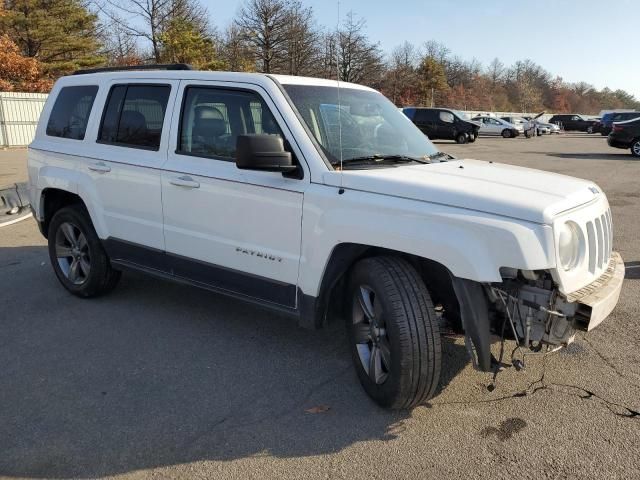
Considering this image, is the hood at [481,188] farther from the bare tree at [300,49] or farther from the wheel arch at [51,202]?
the bare tree at [300,49]

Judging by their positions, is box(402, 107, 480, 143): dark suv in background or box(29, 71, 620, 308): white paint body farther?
box(402, 107, 480, 143): dark suv in background

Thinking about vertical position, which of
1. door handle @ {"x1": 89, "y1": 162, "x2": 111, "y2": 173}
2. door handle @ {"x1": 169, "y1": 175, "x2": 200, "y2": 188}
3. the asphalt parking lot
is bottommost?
the asphalt parking lot

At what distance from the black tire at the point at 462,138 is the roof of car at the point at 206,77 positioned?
28.5 meters

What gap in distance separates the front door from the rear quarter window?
130cm

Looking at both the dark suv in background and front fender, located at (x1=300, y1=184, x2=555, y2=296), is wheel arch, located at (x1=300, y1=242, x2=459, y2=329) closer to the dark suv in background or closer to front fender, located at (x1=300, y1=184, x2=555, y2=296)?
front fender, located at (x1=300, y1=184, x2=555, y2=296)

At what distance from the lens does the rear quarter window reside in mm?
5102

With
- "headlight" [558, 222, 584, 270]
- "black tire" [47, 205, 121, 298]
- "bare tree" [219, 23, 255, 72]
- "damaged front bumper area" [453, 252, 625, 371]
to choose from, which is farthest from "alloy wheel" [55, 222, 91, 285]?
"bare tree" [219, 23, 255, 72]

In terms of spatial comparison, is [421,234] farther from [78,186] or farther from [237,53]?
[237,53]

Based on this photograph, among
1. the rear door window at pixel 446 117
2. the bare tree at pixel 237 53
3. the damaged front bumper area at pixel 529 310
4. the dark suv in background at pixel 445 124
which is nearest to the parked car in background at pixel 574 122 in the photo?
the dark suv in background at pixel 445 124

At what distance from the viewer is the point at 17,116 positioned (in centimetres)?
2420

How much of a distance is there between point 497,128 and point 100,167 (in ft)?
134

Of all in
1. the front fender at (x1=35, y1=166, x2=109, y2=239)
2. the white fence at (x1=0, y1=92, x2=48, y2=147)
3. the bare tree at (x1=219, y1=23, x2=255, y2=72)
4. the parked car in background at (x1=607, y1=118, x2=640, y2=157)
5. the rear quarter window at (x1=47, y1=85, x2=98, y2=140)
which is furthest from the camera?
the bare tree at (x1=219, y1=23, x2=255, y2=72)

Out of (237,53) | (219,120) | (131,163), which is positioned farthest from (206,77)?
(237,53)

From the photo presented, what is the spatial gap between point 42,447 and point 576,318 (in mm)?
2913
